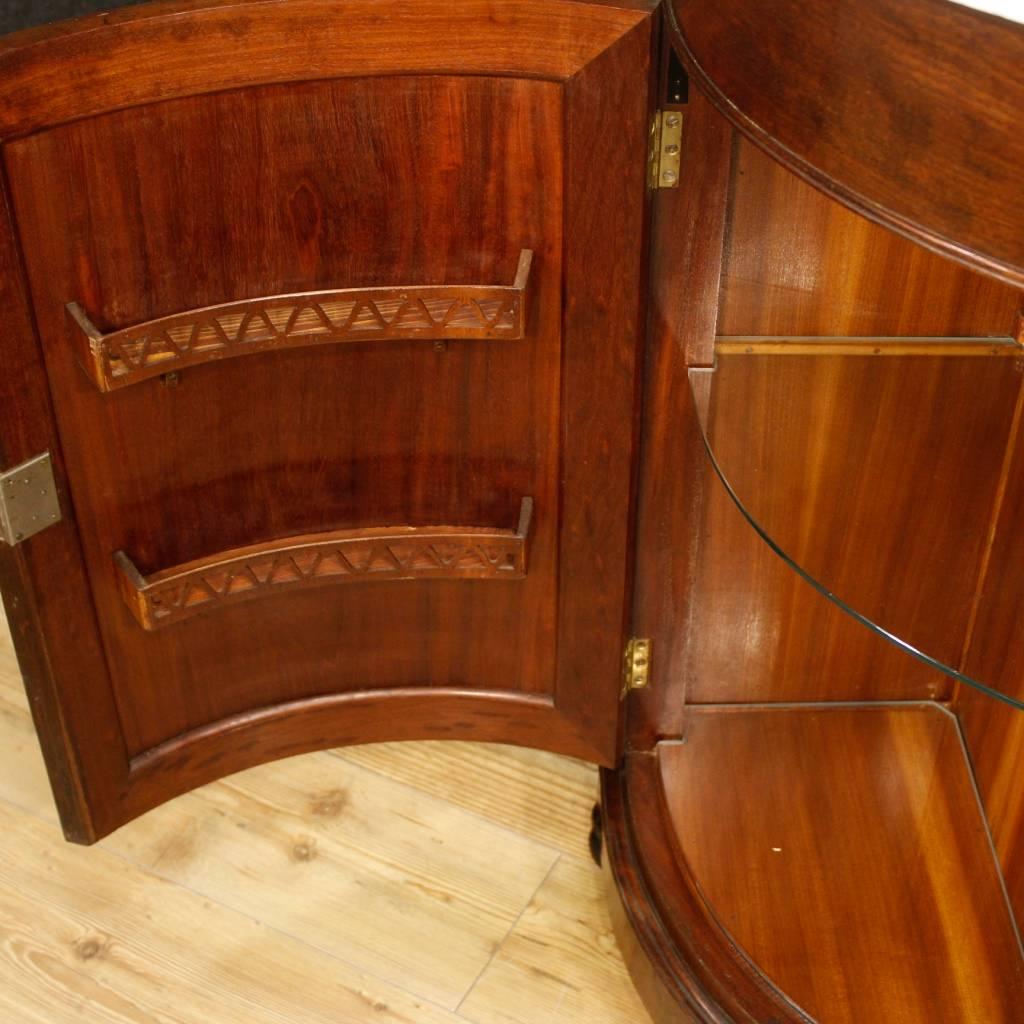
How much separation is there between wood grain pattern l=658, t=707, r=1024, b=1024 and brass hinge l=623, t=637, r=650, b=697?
11cm

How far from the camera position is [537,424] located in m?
1.37

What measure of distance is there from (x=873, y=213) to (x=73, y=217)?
0.67m

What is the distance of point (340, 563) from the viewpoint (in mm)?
1436

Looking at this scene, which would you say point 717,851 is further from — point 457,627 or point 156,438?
point 156,438

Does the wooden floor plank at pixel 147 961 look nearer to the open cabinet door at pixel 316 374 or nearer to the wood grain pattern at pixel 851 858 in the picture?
the open cabinet door at pixel 316 374

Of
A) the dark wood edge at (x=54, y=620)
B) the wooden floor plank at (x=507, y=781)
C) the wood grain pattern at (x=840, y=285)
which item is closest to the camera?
the dark wood edge at (x=54, y=620)

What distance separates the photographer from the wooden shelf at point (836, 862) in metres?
1.39

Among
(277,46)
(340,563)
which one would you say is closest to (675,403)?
(340,563)

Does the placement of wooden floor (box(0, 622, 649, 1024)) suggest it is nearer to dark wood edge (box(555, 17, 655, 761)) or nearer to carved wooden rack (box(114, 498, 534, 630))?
dark wood edge (box(555, 17, 655, 761))

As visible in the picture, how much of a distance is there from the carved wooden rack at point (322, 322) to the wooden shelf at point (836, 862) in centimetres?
60

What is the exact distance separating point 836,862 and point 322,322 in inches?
31.6

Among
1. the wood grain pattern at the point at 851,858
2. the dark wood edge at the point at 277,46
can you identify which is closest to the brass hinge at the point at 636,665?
the wood grain pattern at the point at 851,858

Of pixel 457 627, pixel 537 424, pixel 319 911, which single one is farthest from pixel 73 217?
pixel 319 911

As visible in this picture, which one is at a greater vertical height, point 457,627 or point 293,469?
point 293,469
